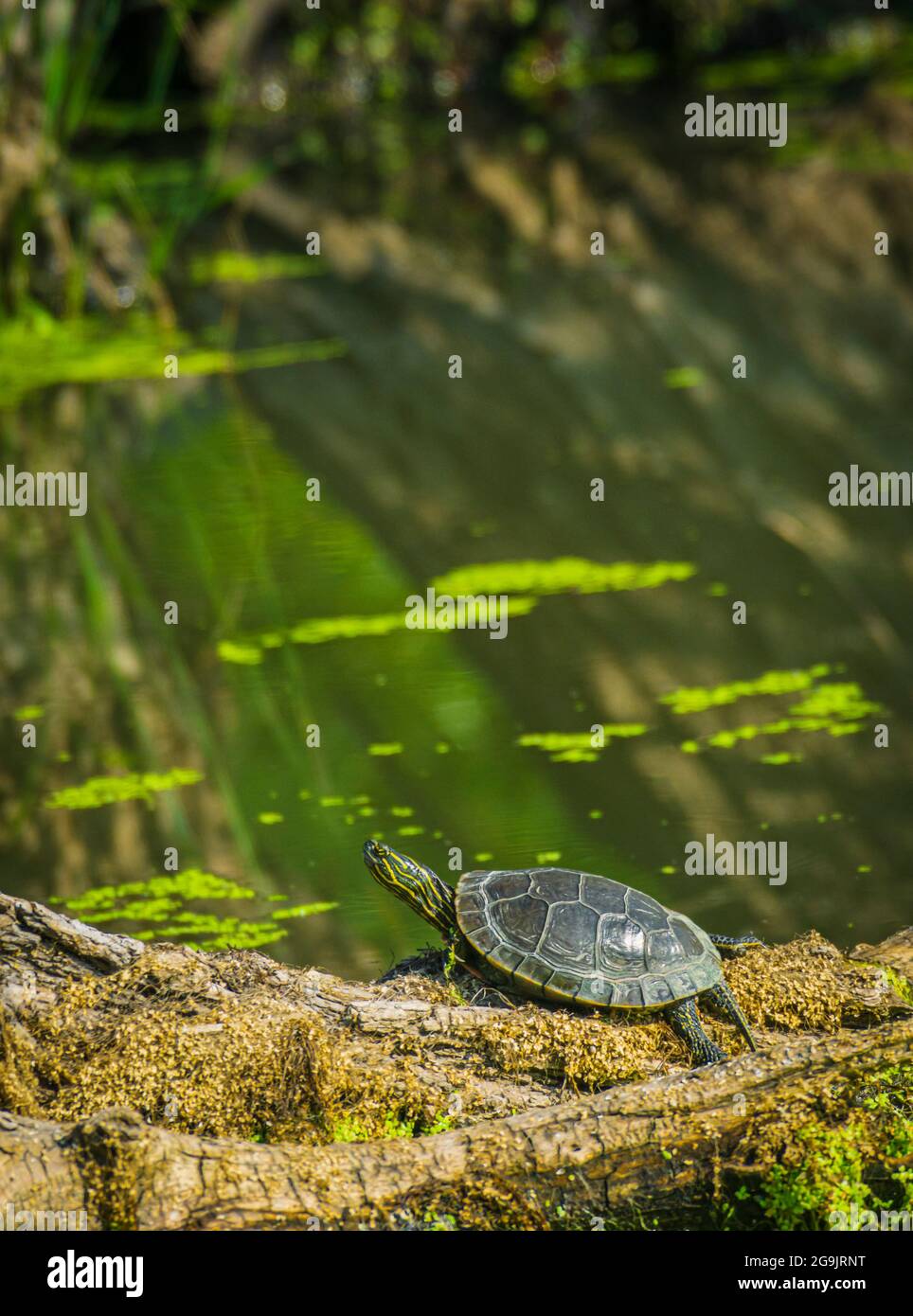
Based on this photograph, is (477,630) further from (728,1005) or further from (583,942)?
(728,1005)

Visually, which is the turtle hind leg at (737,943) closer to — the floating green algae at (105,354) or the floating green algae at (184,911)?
the floating green algae at (184,911)

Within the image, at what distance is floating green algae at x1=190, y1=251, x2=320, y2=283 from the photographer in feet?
37.7

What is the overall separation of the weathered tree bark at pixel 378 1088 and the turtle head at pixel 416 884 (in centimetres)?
12

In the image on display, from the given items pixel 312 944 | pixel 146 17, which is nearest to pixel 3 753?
pixel 312 944

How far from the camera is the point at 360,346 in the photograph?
9055 mm

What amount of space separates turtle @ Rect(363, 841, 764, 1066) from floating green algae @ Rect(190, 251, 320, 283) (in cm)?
933

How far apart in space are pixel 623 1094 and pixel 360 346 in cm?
746

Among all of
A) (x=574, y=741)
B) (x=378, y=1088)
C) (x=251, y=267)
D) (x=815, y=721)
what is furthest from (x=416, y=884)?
(x=251, y=267)

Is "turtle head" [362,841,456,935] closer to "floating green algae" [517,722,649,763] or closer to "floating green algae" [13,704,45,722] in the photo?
"floating green algae" [517,722,649,763]

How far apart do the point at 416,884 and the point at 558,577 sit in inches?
107

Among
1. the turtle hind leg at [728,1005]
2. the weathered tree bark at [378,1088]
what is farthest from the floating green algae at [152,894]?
the turtle hind leg at [728,1005]

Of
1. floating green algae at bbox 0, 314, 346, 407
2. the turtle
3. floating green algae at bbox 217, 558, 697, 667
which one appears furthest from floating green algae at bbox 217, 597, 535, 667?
floating green algae at bbox 0, 314, 346, 407

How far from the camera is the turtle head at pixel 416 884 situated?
2.88 meters
